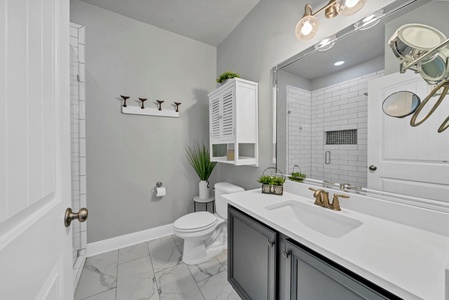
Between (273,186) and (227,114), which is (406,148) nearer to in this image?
(273,186)

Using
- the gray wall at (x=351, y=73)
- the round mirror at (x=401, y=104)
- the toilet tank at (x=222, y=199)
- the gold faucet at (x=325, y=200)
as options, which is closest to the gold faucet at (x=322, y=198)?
the gold faucet at (x=325, y=200)

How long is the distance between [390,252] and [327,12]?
137 centimetres

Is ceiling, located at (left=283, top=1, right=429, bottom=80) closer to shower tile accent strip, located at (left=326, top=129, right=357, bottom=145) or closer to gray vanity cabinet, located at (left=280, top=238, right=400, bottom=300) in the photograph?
shower tile accent strip, located at (left=326, top=129, right=357, bottom=145)

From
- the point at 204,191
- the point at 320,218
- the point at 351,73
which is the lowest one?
the point at 204,191

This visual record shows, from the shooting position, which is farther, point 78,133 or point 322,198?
point 78,133

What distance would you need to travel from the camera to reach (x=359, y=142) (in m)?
1.08

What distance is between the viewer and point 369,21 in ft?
3.43

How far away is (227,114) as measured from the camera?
6.26 ft

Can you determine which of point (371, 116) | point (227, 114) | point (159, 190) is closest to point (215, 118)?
point (227, 114)

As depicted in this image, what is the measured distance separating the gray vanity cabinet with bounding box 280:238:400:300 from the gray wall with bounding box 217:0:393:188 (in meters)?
0.98


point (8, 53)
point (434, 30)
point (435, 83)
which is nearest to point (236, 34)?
point (434, 30)

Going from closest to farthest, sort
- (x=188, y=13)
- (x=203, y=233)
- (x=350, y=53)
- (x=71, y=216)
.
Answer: (x=71, y=216) → (x=350, y=53) → (x=203, y=233) → (x=188, y=13)

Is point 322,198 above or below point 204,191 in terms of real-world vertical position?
above

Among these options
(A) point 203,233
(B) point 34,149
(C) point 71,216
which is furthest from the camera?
(A) point 203,233
